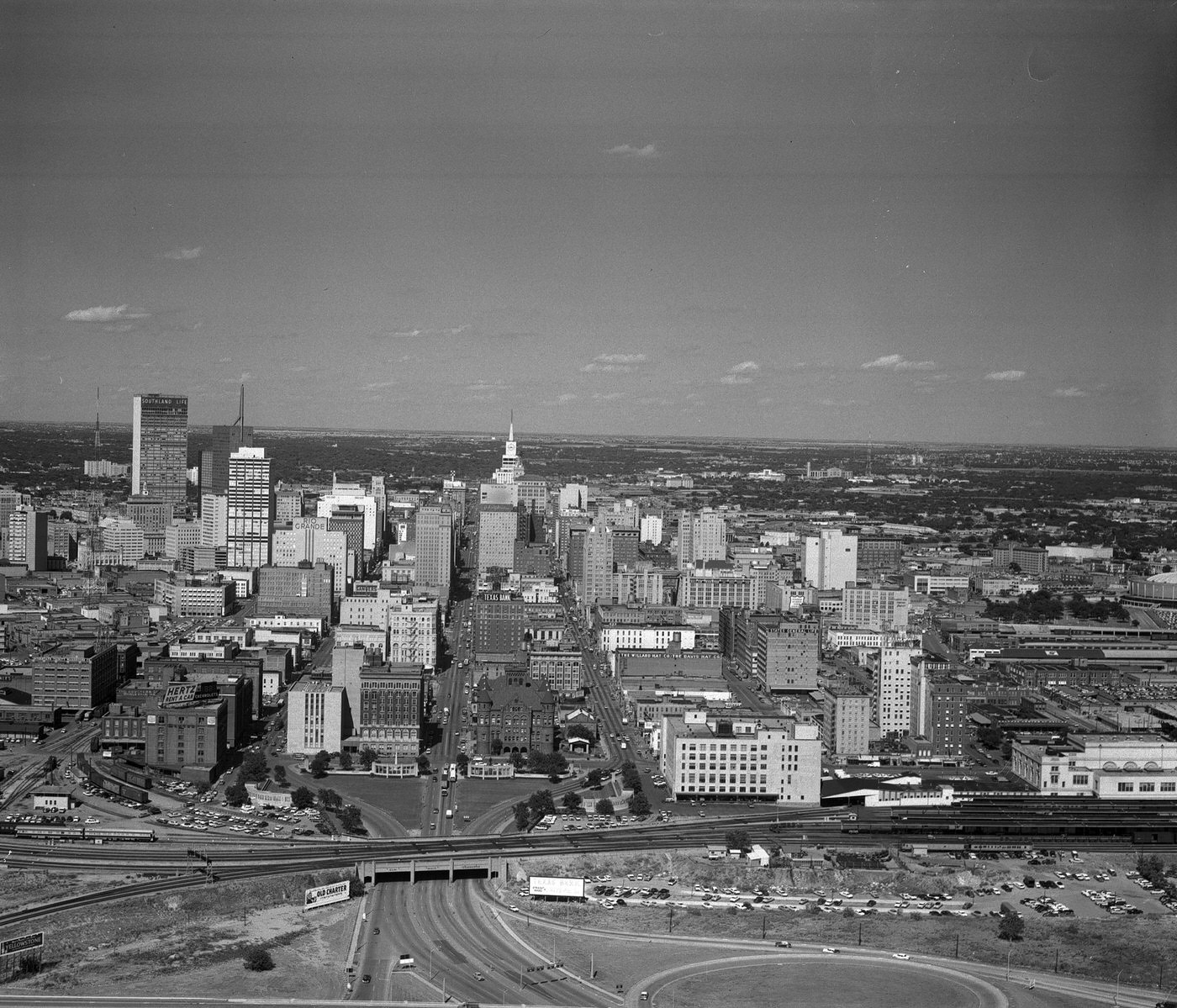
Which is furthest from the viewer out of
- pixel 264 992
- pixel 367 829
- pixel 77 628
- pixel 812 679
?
pixel 77 628

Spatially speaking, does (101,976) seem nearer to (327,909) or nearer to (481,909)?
(327,909)

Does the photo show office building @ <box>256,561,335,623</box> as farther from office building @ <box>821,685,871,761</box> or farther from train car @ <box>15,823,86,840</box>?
train car @ <box>15,823,86,840</box>

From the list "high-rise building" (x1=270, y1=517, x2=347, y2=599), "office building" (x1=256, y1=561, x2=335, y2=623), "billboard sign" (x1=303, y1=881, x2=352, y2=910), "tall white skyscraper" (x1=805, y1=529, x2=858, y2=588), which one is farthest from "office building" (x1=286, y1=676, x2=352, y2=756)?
"tall white skyscraper" (x1=805, y1=529, x2=858, y2=588)

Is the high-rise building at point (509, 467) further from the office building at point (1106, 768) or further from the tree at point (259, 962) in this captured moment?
the tree at point (259, 962)

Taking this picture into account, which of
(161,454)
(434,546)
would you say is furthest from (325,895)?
(161,454)

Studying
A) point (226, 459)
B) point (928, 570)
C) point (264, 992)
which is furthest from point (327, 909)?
point (226, 459)

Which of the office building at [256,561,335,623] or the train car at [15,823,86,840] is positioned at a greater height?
the office building at [256,561,335,623]

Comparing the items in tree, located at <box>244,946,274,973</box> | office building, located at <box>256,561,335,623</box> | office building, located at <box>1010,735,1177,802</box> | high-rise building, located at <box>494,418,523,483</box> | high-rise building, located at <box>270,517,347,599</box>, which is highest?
high-rise building, located at <box>494,418,523,483</box>
